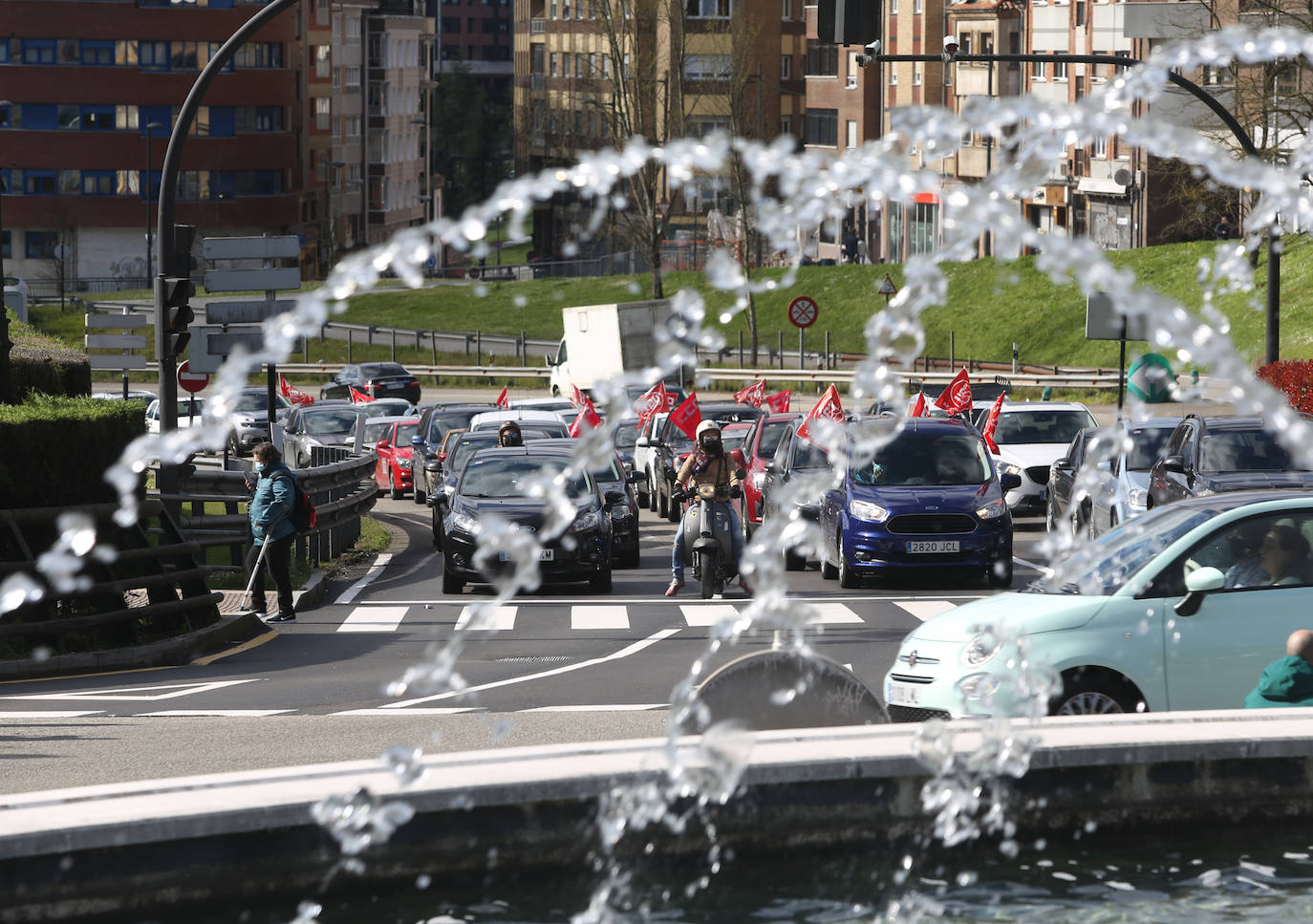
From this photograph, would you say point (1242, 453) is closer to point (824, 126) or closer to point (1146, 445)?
point (1146, 445)

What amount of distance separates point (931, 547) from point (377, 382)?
41284mm

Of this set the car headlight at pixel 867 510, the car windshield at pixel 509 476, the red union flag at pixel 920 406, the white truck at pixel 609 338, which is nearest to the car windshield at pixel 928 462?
the car headlight at pixel 867 510

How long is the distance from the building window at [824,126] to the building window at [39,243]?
1393 inches

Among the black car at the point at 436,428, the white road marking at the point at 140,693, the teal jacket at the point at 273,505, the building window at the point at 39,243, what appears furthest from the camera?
the building window at the point at 39,243

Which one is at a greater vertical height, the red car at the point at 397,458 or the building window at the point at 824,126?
the building window at the point at 824,126

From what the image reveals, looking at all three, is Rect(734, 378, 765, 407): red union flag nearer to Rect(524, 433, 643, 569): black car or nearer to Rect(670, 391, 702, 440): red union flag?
Rect(670, 391, 702, 440): red union flag

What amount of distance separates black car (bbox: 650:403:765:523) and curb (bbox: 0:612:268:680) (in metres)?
14.1

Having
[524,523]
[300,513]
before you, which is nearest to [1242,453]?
[524,523]

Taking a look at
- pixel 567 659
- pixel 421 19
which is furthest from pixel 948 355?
pixel 421 19

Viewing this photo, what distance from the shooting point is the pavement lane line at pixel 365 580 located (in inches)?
870

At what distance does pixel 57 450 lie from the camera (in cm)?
1723

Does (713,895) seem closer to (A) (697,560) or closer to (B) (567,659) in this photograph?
(B) (567,659)

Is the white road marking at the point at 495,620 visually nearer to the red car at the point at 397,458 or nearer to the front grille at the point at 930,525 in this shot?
the front grille at the point at 930,525

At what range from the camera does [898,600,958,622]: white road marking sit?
1955 centimetres
